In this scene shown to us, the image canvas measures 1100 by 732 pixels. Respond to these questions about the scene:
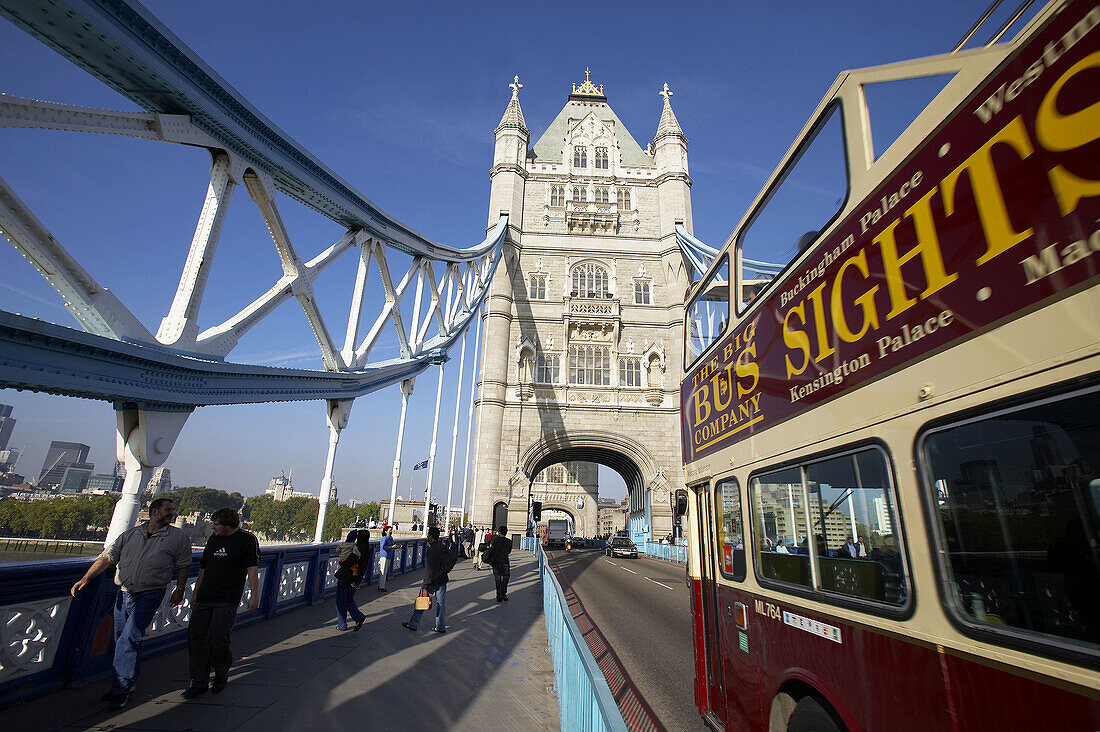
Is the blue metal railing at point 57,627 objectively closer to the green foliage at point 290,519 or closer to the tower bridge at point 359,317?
the tower bridge at point 359,317

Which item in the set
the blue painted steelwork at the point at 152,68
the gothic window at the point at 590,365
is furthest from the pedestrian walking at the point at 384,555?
the gothic window at the point at 590,365

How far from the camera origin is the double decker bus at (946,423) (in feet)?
5.37

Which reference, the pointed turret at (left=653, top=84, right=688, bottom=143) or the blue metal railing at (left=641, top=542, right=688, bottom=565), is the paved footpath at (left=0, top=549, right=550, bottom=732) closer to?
the blue metal railing at (left=641, top=542, right=688, bottom=565)

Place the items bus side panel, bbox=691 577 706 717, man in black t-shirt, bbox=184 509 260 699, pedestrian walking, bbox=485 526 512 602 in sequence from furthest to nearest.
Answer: pedestrian walking, bbox=485 526 512 602, bus side panel, bbox=691 577 706 717, man in black t-shirt, bbox=184 509 260 699

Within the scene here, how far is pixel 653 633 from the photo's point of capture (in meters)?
7.57

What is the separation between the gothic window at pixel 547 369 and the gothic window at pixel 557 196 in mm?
10558

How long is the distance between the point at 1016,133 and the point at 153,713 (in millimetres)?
6014

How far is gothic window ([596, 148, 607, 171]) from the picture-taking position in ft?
113

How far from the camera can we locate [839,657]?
251 cm

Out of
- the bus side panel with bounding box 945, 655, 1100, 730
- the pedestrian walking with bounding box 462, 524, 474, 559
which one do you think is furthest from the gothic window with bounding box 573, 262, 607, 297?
the bus side panel with bounding box 945, 655, 1100, 730

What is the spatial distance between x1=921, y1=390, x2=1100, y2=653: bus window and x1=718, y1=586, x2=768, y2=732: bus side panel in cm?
174

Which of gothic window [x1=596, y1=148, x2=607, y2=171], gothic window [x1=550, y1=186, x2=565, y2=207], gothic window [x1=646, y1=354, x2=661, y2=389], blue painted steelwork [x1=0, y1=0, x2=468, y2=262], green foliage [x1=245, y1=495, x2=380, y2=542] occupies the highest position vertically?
gothic window [x1=596, y1=148, x2=607, y2=171]

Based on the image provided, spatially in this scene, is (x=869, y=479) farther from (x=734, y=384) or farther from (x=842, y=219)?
(x=734, y=384)

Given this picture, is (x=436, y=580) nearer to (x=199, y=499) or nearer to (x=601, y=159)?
(x=601, y=159)
